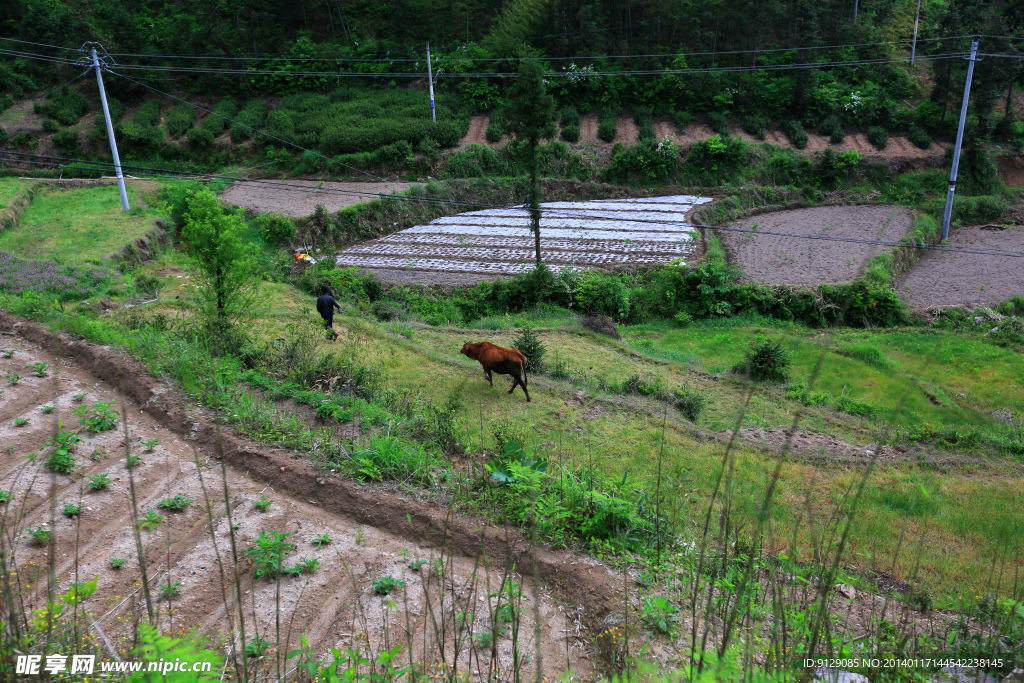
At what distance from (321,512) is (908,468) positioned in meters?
9.53

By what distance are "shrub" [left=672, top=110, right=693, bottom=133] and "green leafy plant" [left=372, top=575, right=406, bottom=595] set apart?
3534cm

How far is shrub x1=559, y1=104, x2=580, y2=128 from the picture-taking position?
117 feet

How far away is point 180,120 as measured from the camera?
3438cm

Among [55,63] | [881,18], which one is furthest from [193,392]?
[881,18]

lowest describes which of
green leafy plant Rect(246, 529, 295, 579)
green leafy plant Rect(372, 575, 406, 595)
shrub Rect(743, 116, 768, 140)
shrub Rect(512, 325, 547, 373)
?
shrub Rect(512, 325, 547, 373)

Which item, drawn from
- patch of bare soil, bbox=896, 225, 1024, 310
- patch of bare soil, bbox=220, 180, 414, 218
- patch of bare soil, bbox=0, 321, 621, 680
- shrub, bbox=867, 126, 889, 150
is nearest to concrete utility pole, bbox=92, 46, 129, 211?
patch of bare soil, bbox=220, 180, 414, 218

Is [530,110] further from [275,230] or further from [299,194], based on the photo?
[299,194]

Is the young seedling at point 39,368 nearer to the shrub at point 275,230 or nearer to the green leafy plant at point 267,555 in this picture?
the green leafy plant at point 267,555

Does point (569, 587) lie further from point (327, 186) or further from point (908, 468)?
point (327, 186)

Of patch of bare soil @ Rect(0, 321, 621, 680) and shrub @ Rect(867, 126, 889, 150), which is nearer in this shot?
patch of bare soil @ Rect(0, 321, 621, 680)

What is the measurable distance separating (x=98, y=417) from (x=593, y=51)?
38754mm

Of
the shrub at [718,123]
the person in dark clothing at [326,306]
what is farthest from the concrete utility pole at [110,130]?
the shrub at [718,123]

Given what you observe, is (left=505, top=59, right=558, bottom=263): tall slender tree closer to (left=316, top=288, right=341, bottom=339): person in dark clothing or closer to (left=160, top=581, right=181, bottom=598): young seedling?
(left=316, top=288, right=341, bottom=339): person in dark clothing

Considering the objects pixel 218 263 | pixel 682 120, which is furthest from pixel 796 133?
pixel 218 263
